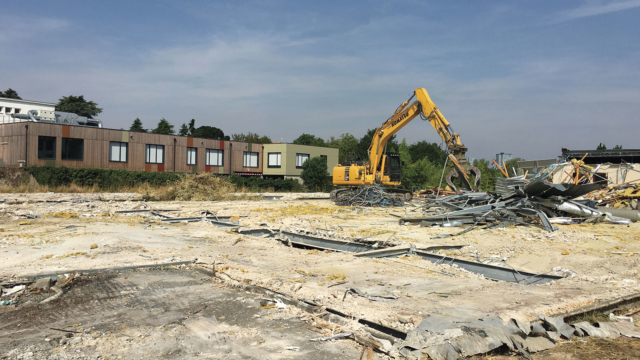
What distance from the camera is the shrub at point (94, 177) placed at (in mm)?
28453

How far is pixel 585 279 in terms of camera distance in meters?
7.67

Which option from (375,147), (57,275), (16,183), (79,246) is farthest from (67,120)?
(57,275)

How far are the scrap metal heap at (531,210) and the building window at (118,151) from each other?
93.0 feet

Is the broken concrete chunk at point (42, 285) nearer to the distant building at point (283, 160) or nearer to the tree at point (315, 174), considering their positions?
the tree at point (315, 174)

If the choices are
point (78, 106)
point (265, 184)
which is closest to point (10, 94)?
point (78, 106)

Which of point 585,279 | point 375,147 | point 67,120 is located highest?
point 67,120

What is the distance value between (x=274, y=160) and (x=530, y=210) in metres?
35.7

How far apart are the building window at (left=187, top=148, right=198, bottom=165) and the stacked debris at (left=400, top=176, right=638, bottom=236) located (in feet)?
97.2

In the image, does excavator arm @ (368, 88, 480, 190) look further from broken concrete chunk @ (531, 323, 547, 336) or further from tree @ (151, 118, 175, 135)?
tree @ (151, 118, 175, 135)

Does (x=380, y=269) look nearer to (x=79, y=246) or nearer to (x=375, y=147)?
(x=79, y=246)

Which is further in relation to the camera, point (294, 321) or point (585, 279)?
point (585, 279)

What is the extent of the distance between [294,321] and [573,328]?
3139mm

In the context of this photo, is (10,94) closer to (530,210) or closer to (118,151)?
(118,151)

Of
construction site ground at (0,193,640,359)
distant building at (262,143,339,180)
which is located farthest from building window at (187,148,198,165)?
construction site ground at (0,193,640,359)
